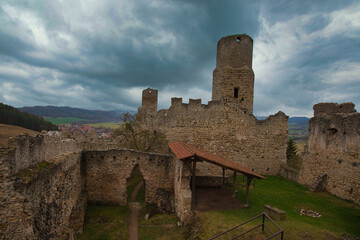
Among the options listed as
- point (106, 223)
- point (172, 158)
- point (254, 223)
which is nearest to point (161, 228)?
point (106, 223)

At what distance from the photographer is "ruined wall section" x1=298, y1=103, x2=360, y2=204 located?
34.3 feet

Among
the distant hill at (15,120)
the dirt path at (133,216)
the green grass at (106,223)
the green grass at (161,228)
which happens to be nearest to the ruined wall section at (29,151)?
the green grass at (106,223)

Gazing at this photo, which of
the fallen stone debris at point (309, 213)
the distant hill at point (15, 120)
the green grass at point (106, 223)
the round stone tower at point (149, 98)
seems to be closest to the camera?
the fallen stone debris at point (309, 213)

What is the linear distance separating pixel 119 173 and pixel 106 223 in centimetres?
297

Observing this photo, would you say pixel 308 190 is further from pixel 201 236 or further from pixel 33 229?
pixel 33 229

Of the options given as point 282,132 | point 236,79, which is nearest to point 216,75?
point 236,79

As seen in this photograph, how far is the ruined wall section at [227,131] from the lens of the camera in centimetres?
1664

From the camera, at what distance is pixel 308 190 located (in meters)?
Result: 12.9

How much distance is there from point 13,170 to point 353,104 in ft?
53.7

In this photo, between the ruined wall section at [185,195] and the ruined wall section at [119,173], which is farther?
the ruined wall section at [119,173]

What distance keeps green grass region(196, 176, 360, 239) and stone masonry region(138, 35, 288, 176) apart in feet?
12.5

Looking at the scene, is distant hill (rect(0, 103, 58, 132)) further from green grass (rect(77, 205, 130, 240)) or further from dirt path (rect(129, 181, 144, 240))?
green grass (rect(77, 205, 130, 240))

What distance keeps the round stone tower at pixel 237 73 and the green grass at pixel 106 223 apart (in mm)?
11444

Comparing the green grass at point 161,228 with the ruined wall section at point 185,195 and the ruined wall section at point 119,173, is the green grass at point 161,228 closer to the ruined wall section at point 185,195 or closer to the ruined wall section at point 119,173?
the ruined wall section at point 185,195
